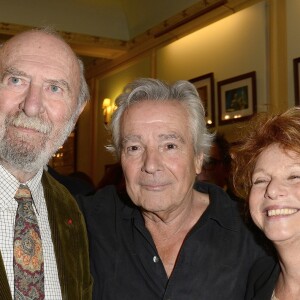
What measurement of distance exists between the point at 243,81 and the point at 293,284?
3.38 meters

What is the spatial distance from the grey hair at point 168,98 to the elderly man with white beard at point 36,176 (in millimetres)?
225

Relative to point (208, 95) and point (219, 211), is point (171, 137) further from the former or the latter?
point (208, 95)

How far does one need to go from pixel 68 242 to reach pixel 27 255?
11.9 inches

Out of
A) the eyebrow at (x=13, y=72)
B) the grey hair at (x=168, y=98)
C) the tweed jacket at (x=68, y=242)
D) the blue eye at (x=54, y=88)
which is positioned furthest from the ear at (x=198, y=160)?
the eyebrow at (x=13, y=72)

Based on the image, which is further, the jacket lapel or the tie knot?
the tie knot

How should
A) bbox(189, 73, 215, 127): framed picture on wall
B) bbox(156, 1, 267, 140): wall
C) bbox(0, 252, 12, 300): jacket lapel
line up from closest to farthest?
1. bbox(0, 252, 12, 300): jacket lapel
2. bbox(156, 1, 267, 140): wall
3. bbox(189, 73, 215, 127): framed picture on wall

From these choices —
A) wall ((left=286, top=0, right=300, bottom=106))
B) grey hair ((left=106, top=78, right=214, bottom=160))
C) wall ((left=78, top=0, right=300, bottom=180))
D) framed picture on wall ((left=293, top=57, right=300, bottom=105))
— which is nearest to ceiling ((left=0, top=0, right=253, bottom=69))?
wall ((left=78, top=0, right=300, bottom=180))

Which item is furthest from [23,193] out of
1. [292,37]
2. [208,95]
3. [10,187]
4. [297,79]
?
[208,95]

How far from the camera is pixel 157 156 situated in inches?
81.1

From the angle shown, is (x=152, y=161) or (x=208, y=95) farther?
(x=208, y=95)

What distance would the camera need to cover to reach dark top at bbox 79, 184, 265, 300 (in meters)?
1.97

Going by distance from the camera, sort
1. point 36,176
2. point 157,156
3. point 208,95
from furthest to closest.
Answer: point 208,95, point 157,156, point 36,176

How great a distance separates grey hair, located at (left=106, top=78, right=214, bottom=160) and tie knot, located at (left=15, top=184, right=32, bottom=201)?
19.9 inches

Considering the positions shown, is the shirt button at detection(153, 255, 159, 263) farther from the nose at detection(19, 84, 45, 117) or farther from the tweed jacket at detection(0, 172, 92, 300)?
the nose at detection(19, 84, 45, 117)
